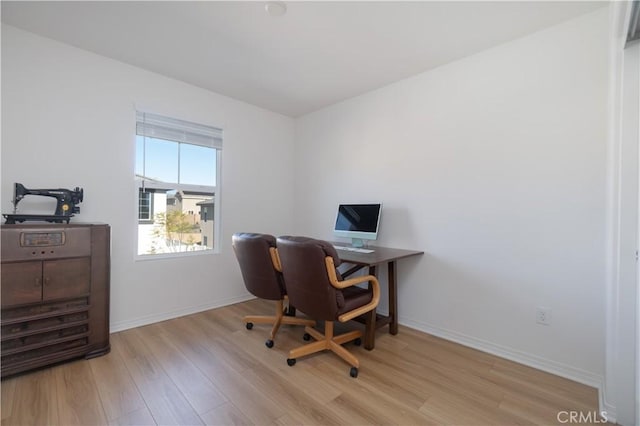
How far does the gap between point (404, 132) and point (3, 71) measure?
329cm

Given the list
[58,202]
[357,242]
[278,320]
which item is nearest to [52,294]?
[58,202]

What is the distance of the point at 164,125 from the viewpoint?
2.85m

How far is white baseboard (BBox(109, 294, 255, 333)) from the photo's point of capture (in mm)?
2563

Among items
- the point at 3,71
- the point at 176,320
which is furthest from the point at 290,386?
the point at 3,71

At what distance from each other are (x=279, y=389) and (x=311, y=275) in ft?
2.38

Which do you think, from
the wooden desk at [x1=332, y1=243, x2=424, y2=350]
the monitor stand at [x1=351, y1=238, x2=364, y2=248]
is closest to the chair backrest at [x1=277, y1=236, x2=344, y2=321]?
the wooden desk at [x1=332, y1=243, x2=424, y2=350]

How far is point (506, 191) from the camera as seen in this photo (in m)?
2.21

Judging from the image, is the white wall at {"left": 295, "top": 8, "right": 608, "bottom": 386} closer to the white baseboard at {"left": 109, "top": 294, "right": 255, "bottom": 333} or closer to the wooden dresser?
the white baseboard at {"left": 109, "top": 294, "right": 255, "bottom": 333}

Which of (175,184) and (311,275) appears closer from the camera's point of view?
(311,275)

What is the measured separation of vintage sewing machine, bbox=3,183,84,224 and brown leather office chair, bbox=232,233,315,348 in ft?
4.06

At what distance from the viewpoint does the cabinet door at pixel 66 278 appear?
1.91 meters

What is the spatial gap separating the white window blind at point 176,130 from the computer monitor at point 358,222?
165 cm

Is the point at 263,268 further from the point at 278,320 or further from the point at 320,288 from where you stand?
the point at 320,288

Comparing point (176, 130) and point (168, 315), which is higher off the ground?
point (176, 130)
